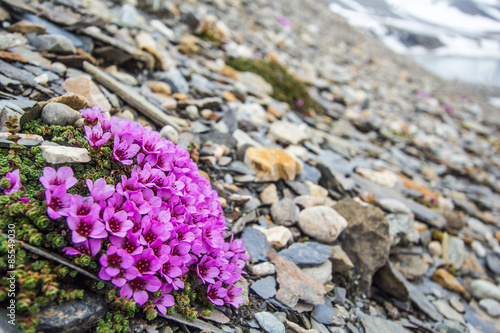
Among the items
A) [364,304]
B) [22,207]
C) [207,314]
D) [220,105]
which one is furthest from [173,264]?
[220,105]

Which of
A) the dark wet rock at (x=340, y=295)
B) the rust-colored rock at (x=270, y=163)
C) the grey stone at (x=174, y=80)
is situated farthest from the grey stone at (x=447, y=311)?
the grey stone at (x=174, y=80)

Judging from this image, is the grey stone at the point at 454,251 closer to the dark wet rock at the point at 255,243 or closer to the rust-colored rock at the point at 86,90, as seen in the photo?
the dark wet rock at the point at 255,243

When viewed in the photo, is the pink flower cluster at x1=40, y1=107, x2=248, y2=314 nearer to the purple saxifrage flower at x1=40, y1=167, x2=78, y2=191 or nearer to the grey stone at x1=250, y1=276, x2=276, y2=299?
the purple saxifrage flower at x1=40, y1=167, x2=78, y2=191

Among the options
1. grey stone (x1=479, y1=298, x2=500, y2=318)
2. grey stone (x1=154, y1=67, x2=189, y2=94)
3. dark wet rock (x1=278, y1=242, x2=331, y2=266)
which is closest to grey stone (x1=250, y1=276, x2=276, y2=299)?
dark wet rock (x1=278, y1=242, x2=331, y2=266)

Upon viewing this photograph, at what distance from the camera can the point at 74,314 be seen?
217 centimetres

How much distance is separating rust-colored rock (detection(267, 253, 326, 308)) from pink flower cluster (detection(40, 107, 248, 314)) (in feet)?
1.89

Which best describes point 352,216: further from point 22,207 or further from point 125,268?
point 22,207

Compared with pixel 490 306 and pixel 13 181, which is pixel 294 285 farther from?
pixel 490 306

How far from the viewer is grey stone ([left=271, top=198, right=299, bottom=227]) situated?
14.3 feet

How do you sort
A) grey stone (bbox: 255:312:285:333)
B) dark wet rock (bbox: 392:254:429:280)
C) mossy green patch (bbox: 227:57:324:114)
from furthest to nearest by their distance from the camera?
1. mossy green patch (bbox: 227:57:324:114)
2. dark wet rock (bbox: 392:254:429:280)
3. grey stone (bbox: 255:312:285:333)

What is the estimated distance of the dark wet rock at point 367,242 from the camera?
4.30 m

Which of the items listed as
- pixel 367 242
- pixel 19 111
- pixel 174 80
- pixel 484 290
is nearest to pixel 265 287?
pixel 367 242

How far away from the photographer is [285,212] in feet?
14.5

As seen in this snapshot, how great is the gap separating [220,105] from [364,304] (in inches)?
173
